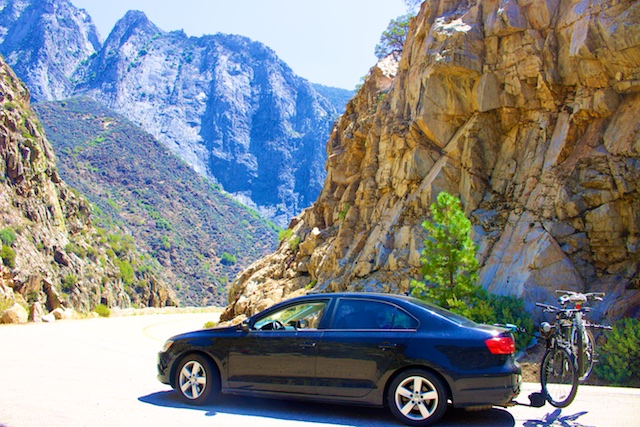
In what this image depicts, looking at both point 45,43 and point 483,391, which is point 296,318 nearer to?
point 483,391

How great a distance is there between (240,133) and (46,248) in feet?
430

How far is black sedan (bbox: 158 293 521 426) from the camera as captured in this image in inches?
235

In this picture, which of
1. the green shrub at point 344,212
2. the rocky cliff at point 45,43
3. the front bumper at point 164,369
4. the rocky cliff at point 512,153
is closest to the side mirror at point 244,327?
the front bumper at point 164,369

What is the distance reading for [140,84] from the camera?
16388 centimetres

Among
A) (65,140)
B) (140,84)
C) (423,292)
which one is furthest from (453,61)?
(140,84)

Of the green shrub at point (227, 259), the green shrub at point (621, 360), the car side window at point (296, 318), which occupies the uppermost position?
the car side window at point (296, 318)

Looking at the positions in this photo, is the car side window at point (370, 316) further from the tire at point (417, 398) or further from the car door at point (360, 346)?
the tire at point (417, 398)

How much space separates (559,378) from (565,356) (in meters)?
0.27

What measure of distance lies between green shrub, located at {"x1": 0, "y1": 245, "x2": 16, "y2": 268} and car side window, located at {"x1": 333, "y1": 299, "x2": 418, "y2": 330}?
135 feet

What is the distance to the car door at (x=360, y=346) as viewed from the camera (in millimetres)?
6254

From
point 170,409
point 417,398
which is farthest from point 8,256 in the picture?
point 417,398

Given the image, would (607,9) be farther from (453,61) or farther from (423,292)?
(423,292)

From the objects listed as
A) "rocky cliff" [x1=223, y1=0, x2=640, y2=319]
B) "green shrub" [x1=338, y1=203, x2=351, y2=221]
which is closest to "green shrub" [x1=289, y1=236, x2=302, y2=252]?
"rocky cliff" [x1=223, y1=0, x2=640, y2=319]

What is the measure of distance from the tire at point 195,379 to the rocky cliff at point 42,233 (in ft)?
111
